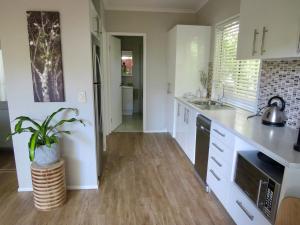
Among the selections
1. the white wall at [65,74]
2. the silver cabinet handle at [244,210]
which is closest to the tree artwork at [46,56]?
the white wall at [65,74]

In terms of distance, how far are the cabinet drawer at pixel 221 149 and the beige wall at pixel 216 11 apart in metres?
1.84

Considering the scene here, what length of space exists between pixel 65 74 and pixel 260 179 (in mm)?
2017

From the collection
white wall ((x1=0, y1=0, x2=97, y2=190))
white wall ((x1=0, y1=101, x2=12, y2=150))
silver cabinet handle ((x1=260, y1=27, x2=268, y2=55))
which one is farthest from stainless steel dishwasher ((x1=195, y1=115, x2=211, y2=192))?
white wall ((x1=0, y1=101, x2=12, y2=150))

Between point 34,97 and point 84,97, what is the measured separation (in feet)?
1.68

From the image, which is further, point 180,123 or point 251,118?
point 180,123

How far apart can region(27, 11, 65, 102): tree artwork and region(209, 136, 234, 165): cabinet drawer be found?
1.67 meters

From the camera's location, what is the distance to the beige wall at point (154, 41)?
444cm

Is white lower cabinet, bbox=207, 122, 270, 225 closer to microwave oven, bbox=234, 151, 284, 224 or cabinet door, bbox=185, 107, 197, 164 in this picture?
microwave oven, bbox=234, 151, 284, 224

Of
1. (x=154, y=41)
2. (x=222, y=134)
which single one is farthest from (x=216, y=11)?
(x=222, y=134)

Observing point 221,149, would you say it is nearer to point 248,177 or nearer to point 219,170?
point 219,170

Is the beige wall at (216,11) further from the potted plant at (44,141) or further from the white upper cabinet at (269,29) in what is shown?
the potted plant at (44,141)

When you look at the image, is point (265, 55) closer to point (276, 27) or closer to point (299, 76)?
point (276, 27)

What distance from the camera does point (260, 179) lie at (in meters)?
1.56

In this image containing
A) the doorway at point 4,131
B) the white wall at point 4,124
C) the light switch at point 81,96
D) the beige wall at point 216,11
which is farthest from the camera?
the white wall at point 4,124
